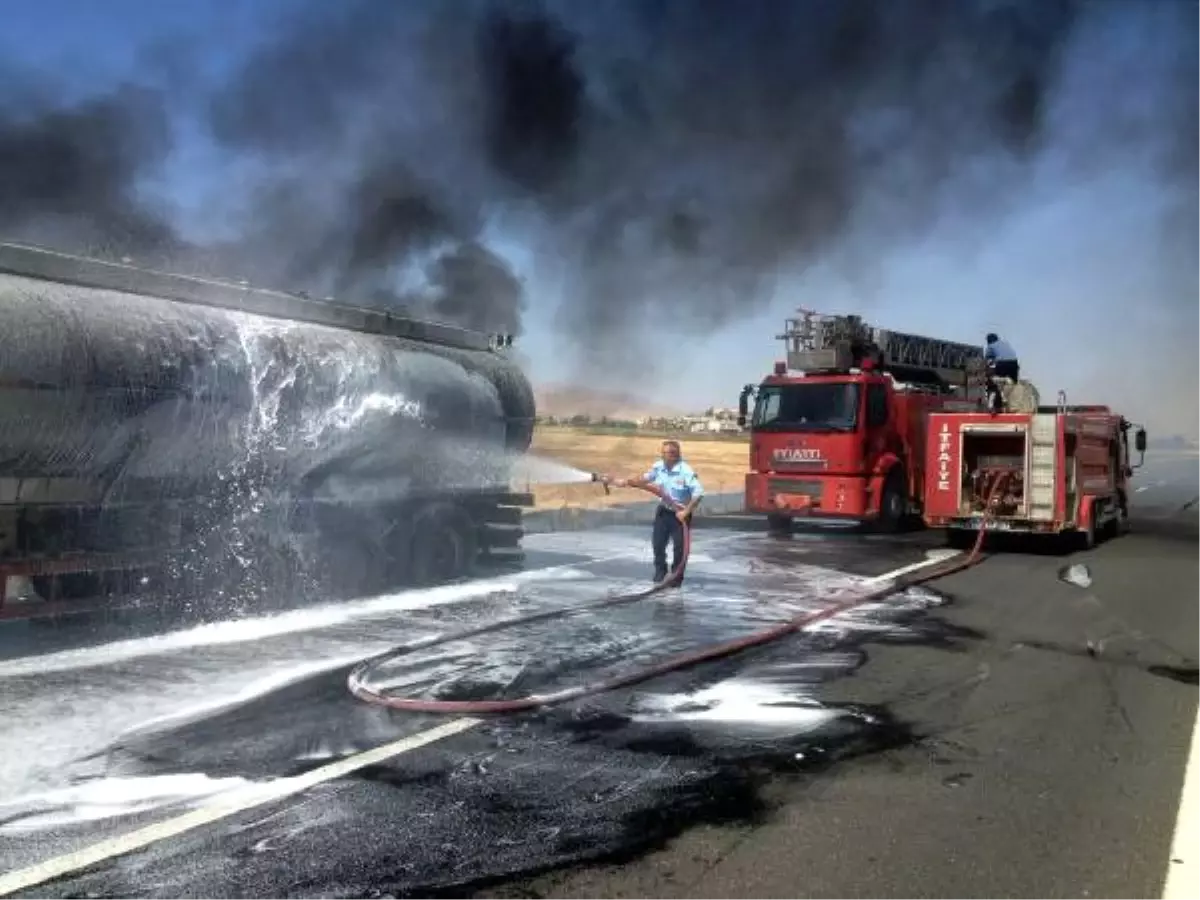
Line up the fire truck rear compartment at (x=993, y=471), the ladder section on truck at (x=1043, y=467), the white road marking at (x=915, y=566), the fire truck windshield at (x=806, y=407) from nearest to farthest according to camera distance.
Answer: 1. the white road marking at (x=915, y=566)
2. the ladder section on truck at (x=1043, y=467)
3. the fire truck rear compartment at (x=993, y=471)
4. the fire truck windshield at (x=806, y=407)

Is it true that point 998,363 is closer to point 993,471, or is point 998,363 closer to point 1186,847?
point 993,471

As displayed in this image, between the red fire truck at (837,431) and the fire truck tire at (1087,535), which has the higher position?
the red fire truck at (837,431)

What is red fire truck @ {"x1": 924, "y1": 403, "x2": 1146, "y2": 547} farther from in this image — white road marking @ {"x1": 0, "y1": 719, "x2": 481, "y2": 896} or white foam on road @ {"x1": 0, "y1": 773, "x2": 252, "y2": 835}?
white foam on road @ {"x1": 0, "y1": 773, "x2": 252, "y2": 835}

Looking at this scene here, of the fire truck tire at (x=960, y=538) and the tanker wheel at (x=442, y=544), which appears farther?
the fire truck tire at (x=960, y=538)

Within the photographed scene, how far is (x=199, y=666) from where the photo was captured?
6.61 m

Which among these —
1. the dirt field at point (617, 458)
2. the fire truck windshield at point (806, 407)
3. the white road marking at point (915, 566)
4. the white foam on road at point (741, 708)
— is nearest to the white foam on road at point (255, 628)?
the white foam on road at point (741, 708)

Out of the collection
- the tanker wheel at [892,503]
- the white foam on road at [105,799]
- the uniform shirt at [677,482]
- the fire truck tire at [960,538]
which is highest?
the uniform shirt at [677,482]

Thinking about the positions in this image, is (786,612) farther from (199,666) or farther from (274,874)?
(274,874)

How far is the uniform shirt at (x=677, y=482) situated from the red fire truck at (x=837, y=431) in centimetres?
556

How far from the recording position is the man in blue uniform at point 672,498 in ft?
33.2

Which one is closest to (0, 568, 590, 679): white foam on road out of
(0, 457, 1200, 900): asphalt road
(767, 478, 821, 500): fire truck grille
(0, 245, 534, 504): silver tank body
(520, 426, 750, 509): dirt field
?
(0, 457, 1200, 900): asphalt road

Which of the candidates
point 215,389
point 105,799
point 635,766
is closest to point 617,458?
point 215,389

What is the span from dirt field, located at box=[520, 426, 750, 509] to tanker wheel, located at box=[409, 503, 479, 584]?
25.8 ft

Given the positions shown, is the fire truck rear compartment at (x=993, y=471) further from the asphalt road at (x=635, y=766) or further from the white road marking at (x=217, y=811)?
the white road marking at (x=217, y=811)
